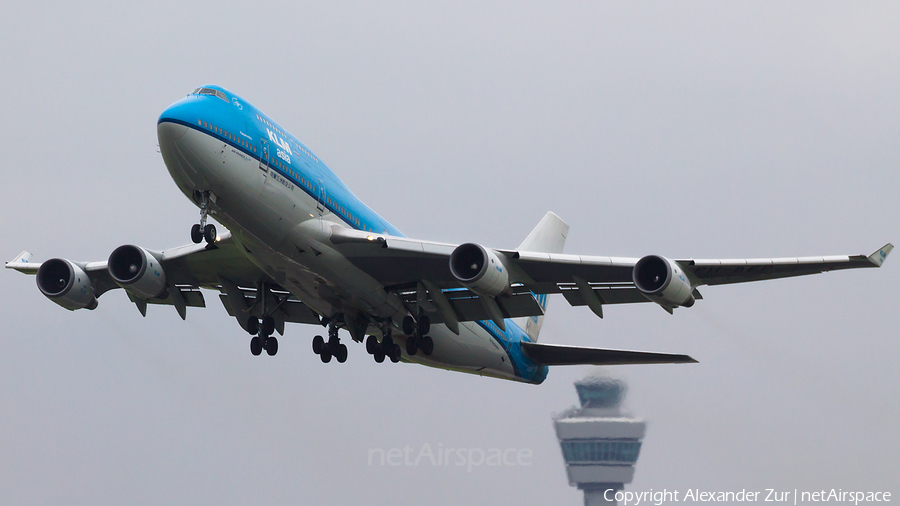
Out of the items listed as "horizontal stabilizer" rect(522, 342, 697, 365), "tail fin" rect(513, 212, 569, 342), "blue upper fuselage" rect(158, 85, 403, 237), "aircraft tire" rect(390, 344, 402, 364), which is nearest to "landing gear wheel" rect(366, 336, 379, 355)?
"aircraft tire" rect(390, 344, 402, 364)

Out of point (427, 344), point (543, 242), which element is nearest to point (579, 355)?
point (543, 242)

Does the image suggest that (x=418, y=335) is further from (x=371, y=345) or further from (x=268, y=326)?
(x=268, y=326)

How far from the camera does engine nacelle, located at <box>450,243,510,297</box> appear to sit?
2636 centimetres

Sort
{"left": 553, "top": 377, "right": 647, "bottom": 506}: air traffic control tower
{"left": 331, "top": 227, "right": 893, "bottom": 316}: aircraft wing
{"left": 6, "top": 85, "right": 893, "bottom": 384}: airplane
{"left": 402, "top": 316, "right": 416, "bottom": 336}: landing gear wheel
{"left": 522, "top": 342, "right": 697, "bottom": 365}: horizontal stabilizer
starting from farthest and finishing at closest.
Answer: {"left": 553, "top": 377, "right": 647, "bottom": 506}: air traffic control tower
{"left": 522, "top": 342, "right": 697, "bottom": 365}: horizontal stabilizer
{"left": 402, "top": 316, "right": 416, "bottom": 336}: landing gear wheel
{"left": 331, "top": 227, "right": 893, "bottom": 316}: aircraft wing
{"left": 6, "top": 85, "right": 893, "bottom": 384}: airplane

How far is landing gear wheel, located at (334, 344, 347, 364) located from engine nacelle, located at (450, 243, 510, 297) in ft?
22.8

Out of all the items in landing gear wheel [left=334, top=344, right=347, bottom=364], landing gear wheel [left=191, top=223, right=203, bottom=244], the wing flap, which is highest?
the wing flap

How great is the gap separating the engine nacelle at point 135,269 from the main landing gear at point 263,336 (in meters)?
3.04

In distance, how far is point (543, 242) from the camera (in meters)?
39.6

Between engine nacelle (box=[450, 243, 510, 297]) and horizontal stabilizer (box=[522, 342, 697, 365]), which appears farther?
horizontal stabilizer (box=[522, 342, 697, 365])

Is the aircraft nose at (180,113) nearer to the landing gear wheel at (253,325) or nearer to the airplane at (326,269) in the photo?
the airplane at (326,269)

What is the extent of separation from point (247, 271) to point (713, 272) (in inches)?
518

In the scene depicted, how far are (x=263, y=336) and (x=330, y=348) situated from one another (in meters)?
2.20

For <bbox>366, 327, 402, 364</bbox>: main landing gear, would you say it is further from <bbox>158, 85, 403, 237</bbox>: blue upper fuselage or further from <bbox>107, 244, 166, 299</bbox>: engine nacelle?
<bbox>107, 244, 166, 299</bbox>: engine nacelle

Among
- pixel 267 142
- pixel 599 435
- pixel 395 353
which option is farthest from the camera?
pixel 599 435
